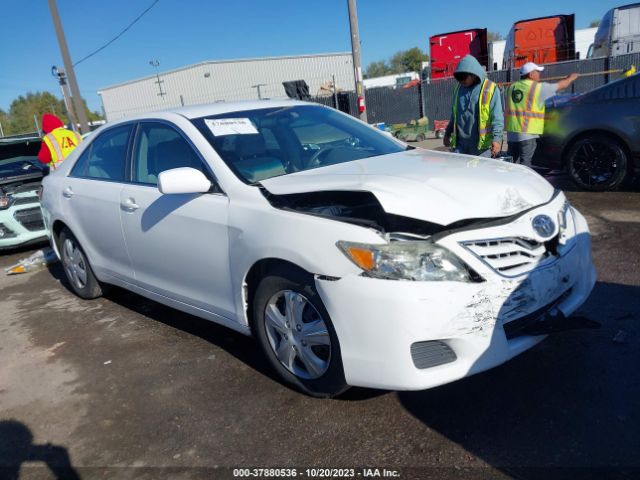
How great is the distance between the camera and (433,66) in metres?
22.1

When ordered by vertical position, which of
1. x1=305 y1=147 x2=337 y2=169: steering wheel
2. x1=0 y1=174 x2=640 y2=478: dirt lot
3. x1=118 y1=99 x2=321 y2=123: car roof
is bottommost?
x1=0 y1=174 x2=640 y2=478: dirt lot

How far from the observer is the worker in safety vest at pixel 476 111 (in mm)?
5105

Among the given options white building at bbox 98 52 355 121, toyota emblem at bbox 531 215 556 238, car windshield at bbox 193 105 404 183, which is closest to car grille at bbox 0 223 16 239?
car windshield at bbox 193 105 404 183

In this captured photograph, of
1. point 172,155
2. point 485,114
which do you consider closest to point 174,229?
point 172,155

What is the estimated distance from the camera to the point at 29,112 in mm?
84375

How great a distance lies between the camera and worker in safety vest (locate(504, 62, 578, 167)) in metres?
6.06

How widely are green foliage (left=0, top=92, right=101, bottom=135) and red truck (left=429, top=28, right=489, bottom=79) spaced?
231 feet

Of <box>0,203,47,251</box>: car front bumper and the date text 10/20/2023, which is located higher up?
<box>0,203,47,251</box>: car front bumper

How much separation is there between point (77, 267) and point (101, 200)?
111 cm

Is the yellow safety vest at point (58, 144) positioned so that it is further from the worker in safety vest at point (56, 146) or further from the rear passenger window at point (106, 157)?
the rear passenger window at point (106, 157)

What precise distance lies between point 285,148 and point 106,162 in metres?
1.64

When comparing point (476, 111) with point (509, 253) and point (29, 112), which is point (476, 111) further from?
point (29, 112)

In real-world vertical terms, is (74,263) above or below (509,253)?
below

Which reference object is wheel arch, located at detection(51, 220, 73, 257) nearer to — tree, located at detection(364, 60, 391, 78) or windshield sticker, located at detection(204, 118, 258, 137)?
windshield sticker, located at detection(204, 118, 258, 137)
